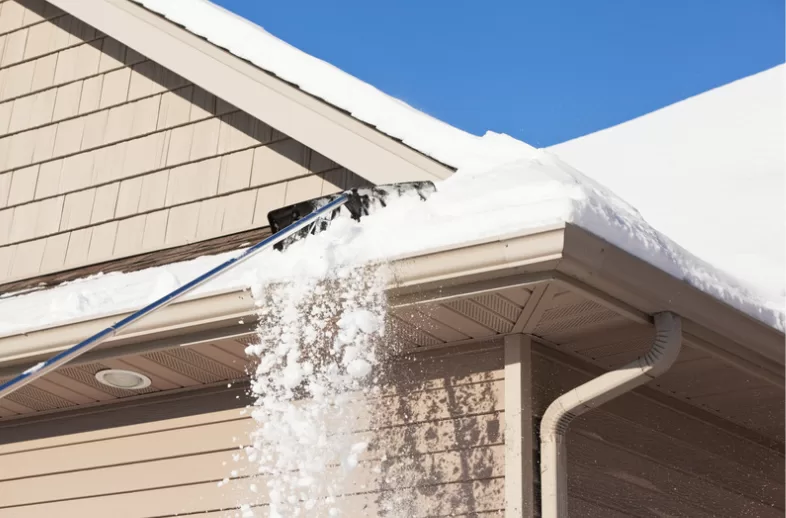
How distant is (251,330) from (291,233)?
0.53m

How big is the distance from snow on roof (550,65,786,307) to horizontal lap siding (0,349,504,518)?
1227 mm

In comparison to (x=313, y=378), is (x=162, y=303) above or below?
above

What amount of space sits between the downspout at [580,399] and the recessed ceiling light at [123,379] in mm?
2004

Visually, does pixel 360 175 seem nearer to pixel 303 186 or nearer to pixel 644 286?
pixel 303 186

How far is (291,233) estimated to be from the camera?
13.7 ft

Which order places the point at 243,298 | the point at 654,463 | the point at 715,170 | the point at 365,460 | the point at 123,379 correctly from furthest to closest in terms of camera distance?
the point at 715,170
the point at 123,379
the point at 654,463
the point at 365,460
the point at 243,298

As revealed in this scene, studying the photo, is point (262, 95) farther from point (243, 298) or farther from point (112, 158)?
point (243, 298)

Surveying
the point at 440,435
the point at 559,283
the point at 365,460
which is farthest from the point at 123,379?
the point at 559,283

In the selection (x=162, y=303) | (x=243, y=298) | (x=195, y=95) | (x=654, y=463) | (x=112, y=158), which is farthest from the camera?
(x=112, y=158)

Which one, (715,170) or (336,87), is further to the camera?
(715,170)

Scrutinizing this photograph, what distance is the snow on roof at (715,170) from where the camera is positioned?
17.3ft

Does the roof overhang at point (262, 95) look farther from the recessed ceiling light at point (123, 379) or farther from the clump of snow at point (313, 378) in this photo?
the recessed ceiling light at point (123, 379)

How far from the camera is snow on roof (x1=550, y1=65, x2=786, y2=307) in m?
5.27

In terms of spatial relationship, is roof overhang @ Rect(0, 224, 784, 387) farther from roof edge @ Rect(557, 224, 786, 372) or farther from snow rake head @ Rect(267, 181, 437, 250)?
snow rake head @ Rect(267, 181, 437, 250)
